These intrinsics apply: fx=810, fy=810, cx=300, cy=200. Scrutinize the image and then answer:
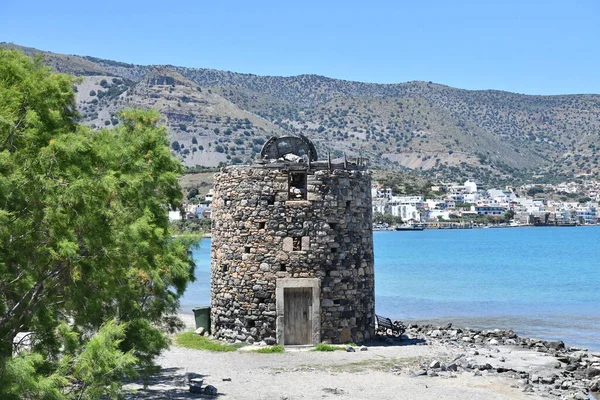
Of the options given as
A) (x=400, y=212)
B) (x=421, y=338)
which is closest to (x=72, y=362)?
(x=421, y=338)

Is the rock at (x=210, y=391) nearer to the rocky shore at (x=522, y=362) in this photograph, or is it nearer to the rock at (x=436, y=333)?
the rocky shore at (x=522, y=362)

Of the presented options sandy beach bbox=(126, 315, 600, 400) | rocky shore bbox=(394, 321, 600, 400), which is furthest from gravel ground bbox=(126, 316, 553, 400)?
rocky shore bbox=(394, 321, 600, 400)

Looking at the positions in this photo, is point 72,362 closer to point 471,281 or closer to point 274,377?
point 274,377

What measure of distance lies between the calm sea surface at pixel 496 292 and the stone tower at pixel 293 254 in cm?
185

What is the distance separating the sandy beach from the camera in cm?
1620

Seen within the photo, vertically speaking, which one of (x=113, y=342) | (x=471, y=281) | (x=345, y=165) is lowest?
(x=471, y=281)

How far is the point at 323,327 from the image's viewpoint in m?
21.0

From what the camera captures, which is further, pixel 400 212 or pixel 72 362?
pixel 400 212

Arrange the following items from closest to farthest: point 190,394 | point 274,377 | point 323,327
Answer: point 190,394 → point 274,377 → point 323,327

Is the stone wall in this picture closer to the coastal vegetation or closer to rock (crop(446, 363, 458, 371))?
rock (crop(446, 363, 458, 371))

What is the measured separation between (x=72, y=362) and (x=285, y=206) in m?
10.7

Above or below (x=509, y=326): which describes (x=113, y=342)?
above

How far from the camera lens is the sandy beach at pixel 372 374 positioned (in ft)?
53.2

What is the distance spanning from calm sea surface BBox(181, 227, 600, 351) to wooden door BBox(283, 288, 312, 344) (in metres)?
3.12
